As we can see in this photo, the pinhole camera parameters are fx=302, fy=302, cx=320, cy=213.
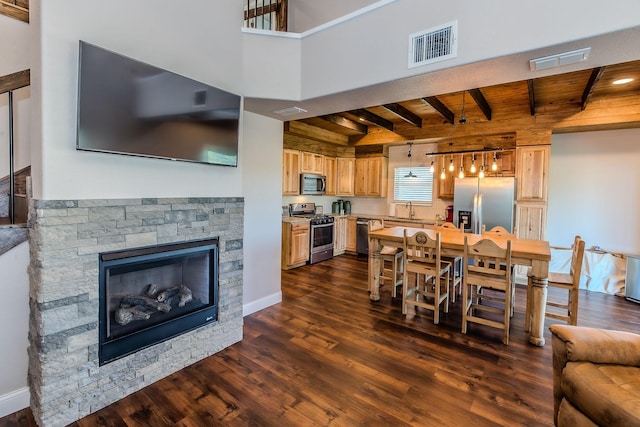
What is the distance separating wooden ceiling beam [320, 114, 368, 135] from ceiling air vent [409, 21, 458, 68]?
2.71m

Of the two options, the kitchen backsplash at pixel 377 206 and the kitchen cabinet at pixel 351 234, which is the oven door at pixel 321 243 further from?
the kitchen backsplash at pixel 377 206

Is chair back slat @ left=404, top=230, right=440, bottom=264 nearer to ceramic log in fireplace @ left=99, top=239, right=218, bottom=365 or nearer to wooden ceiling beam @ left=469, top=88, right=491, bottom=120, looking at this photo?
wooden ceiling beam @ left=469, top=88, right=491, bottom=120

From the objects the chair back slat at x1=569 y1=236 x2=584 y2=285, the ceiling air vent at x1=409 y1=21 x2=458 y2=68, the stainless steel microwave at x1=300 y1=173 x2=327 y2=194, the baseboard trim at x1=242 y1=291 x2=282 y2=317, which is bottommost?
the baseboard trim at x1=242 y1=291 x2=282 y2=317

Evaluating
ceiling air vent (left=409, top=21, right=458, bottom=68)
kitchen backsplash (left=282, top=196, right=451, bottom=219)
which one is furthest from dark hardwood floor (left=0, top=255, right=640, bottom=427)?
kitchen backsplash (left=282, top=196, right=451, bottom=219)

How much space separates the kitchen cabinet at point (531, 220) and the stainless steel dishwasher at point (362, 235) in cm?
291

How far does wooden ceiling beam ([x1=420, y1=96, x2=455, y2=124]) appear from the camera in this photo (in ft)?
13.8

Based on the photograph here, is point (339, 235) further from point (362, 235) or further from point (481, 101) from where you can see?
point (481, 101)

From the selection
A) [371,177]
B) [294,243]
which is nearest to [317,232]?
[294,243]

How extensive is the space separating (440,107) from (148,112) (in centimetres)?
409

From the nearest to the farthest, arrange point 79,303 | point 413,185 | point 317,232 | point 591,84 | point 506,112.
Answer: point 79,303 < point 591,84 < point 506,112 < point 317,232 < point 413,185

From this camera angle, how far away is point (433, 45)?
2340 millimetres

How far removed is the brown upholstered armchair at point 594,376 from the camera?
1.45 m

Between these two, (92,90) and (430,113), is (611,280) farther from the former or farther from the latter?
(92,90)

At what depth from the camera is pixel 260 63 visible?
121 inches
